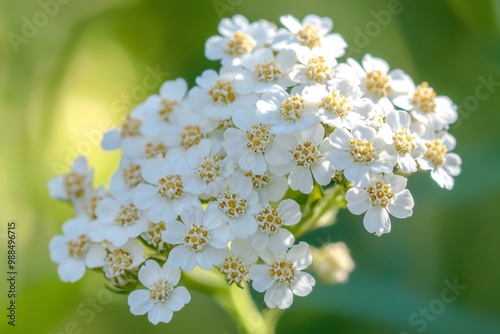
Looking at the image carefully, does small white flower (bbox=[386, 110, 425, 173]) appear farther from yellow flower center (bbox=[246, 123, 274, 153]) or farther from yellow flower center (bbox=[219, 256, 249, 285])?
yellow flower center (bbox=[219, 256, 249, 285])

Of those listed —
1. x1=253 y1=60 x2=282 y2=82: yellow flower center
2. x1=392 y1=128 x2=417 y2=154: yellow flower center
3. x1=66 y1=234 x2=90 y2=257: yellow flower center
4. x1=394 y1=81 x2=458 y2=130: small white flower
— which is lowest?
x1=66 y1=234 x2=90 y2=257: yellow flower center

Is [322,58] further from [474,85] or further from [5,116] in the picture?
[5,116]

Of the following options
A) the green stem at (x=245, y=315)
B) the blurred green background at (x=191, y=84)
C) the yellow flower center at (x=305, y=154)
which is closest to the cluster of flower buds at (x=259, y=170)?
the yellow flower center at (x=305, y=154)

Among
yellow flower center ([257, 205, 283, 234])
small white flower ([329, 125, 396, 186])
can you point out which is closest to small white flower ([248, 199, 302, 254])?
yellow flower center ([257, 205, 283, 234])

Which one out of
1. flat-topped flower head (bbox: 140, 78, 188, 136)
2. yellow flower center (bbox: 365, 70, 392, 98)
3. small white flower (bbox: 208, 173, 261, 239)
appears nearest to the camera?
small white flower (bbox: 208, 173, 261, 239)

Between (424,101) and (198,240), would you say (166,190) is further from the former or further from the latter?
(424,101)

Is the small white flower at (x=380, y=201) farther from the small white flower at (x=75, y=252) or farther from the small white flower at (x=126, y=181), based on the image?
the small white flower at (x=75, y=252)
